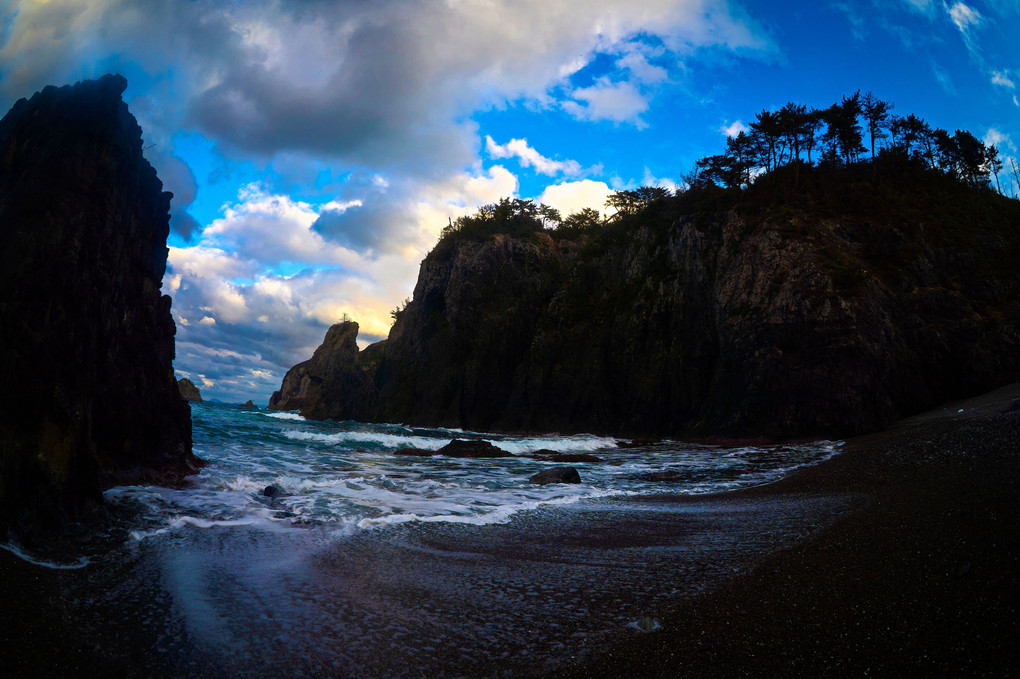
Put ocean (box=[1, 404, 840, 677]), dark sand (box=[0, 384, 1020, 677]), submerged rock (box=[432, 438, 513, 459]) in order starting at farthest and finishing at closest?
submerged rock (box=[432, 438, 513, 459])
ocean (box=[1, 404, 840, 677])
dark sand (box=[0, 384, 1020, 677])

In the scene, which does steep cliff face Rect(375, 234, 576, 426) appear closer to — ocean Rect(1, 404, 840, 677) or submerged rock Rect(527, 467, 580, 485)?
submerged rock Rect(527, 467, 580, 485)

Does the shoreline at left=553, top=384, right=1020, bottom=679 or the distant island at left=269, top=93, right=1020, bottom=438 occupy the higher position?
the distant island at left=269, top=93, right=1020, bottom=438

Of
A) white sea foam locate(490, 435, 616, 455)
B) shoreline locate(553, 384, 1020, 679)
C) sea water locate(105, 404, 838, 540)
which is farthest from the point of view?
white sea foam locate(490, 435, 616, 455)

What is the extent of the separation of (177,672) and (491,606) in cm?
233

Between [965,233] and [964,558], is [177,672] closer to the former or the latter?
[964,558]

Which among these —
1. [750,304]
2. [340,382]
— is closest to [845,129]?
[750,304]

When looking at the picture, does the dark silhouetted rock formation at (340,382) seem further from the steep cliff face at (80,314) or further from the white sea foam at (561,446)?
the steep cliff face at (80,314)

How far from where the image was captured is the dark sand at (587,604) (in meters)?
3.06

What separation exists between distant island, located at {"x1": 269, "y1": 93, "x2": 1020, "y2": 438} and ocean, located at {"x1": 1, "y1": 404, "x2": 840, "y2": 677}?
22.9 m

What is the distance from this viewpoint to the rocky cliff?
27.0 m

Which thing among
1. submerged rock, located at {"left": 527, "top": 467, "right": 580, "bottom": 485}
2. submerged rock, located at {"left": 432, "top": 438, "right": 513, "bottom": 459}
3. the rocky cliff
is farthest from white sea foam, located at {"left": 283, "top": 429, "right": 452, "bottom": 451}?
the rocky cliff

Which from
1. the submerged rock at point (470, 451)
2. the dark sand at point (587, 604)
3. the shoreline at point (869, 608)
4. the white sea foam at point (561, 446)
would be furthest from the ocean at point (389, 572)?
the white sea foam at point (561, 446)

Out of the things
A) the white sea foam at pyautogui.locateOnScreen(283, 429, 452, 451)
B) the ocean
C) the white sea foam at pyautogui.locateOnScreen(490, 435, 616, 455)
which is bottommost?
the white sea foam at pyautogui.locateOnScreen(490, 435, 616, 455)

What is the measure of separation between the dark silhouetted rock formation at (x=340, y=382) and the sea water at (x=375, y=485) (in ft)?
164
